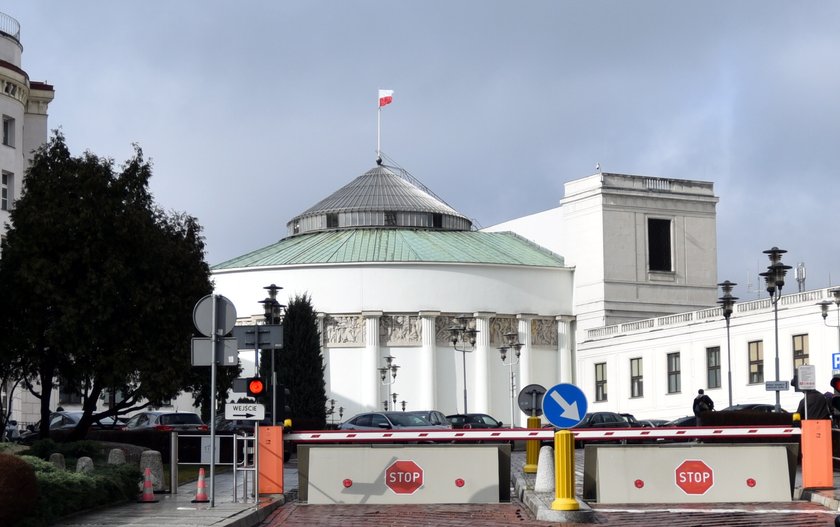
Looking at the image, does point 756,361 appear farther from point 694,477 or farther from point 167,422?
point 694,477

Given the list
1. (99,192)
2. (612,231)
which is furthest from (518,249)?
(99,192)

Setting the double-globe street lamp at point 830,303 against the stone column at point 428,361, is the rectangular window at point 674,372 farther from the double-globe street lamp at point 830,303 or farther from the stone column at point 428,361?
the stone column at point 428,361

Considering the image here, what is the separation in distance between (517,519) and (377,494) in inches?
160

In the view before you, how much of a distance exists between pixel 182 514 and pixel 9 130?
154 ft

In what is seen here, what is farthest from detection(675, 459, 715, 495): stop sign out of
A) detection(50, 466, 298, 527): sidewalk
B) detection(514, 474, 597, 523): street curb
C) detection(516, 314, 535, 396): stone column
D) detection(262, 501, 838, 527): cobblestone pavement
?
detection(516, 314, 535, 396): stone column

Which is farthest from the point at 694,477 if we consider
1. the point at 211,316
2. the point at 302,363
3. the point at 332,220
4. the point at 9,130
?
the point at 332,220

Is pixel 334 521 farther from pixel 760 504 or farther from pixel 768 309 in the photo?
pixel 768 309

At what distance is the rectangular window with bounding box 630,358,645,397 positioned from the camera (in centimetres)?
9219

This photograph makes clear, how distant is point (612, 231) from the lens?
10250cm

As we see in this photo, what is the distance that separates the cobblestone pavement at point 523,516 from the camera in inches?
797

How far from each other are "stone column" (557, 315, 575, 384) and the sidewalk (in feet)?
252

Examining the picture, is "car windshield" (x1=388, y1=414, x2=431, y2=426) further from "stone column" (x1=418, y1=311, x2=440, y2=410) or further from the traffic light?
"stone column" (x1=418, y1=311, x2=440, y2=410)

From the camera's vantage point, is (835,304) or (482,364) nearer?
(835,304)

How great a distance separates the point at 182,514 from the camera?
21.9m
